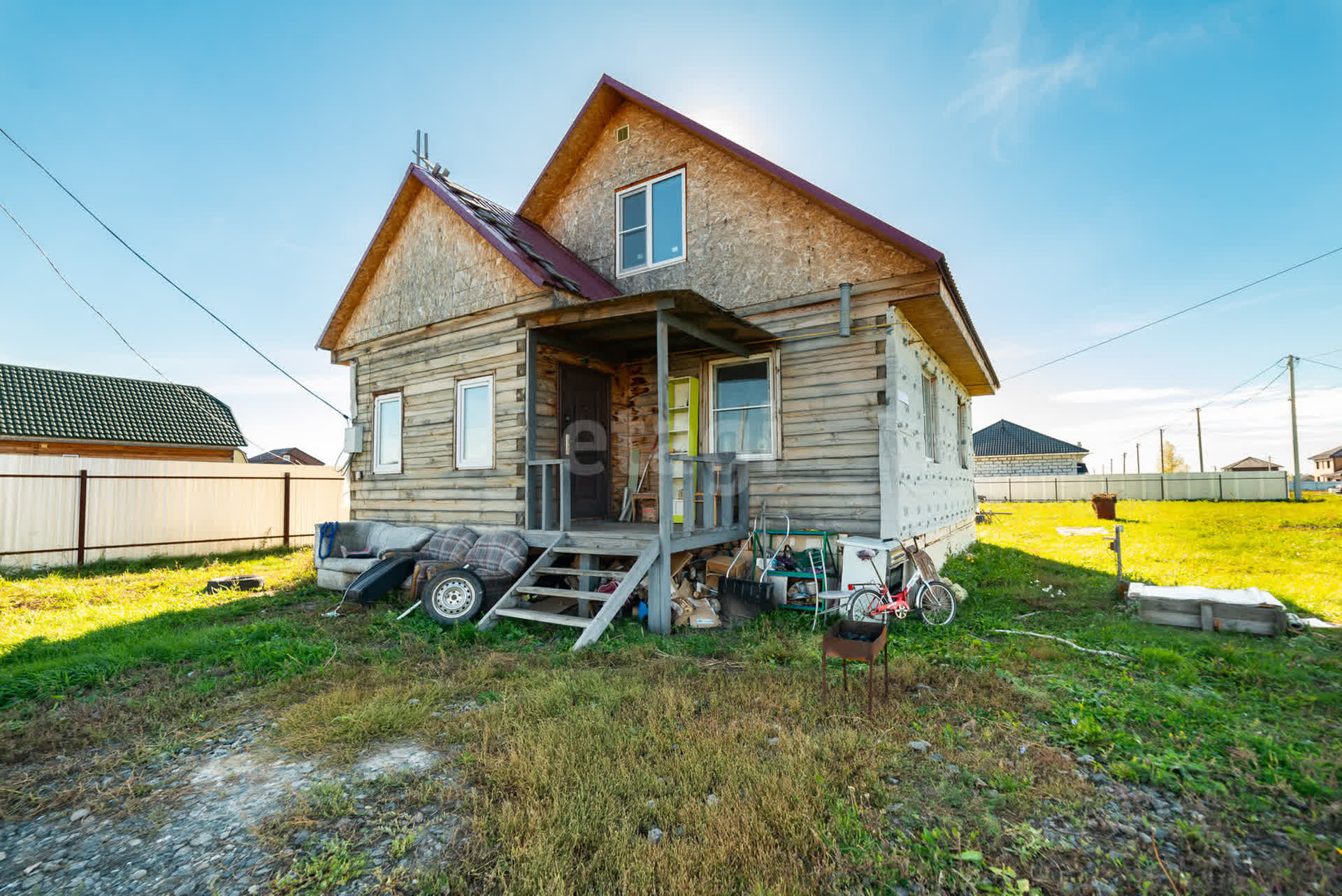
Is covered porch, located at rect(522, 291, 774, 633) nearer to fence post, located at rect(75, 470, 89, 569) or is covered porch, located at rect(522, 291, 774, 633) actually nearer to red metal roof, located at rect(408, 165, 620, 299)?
red metal roof, located at rect(408, 165, 620, 299)

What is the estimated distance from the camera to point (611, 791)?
2852 mm

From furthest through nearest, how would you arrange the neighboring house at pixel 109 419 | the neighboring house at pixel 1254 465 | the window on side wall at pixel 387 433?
1. the neighboring house at pixel 1254 465
2. the neighboring house at pixel 109 419
3. the window on side wall at pixel 387 433

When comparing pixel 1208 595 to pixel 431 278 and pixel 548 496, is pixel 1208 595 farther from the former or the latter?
pixel 431 278

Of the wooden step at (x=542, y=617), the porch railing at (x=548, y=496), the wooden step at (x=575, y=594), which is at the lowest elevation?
the wooden step at (x=542, y=617)

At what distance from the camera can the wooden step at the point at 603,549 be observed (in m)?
6.45

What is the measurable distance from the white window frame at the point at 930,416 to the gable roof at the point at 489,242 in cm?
536

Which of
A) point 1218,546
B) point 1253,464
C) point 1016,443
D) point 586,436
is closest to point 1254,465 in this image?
point 1253,464

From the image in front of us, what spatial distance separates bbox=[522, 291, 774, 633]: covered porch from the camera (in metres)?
6.25

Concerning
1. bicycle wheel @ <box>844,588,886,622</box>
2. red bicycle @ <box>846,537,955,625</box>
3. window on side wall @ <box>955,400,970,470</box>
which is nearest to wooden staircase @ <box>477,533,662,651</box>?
bicycle wheel @ <box>844,588,886,622</box>

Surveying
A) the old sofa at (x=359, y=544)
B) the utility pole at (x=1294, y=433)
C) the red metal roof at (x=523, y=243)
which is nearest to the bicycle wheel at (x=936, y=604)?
the red metal roof at (x=523, y=243)

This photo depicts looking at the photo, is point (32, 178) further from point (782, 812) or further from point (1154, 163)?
point (1154, 163)

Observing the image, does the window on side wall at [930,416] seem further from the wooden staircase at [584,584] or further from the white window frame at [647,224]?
the wooden staircase at [584,584]

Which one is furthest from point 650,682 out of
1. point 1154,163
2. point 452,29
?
point 1154,163

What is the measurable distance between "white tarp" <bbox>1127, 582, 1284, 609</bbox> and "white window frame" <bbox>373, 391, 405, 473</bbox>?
34.6 feet
